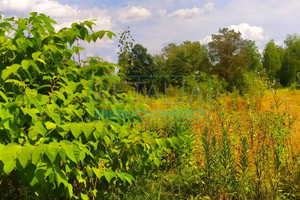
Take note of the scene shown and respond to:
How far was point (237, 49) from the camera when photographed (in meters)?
23.2

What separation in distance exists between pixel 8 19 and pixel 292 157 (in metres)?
3.44

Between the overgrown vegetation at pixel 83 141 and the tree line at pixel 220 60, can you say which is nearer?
the overgrown vegetation at pixel 83 141

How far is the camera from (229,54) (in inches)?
899

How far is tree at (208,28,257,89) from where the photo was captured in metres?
22.7

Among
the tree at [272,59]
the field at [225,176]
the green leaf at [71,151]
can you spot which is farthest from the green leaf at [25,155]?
the tree at [272,59]

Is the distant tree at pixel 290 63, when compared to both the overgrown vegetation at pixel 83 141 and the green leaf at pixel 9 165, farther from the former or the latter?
the green leaf at pixel 9 165

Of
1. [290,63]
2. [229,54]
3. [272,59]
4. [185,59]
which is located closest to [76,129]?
[229,54]

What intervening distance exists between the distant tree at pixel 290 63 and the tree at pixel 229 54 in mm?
15798

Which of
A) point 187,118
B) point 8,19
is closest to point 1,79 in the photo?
point 8,19

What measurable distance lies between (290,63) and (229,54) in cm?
1830

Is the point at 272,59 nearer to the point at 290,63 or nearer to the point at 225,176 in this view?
the point at 290,63

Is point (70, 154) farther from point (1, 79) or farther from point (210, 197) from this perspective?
point (210, 197)

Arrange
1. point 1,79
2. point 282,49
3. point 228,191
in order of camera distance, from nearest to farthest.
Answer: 1. point 1,79
2. point 228,191
3. point 282,49

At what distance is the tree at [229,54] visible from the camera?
22.7 meters
